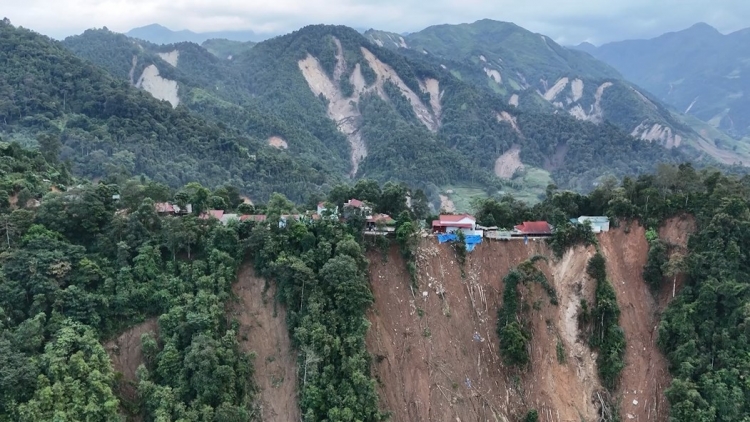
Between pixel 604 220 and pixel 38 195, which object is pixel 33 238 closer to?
pixel 38 195

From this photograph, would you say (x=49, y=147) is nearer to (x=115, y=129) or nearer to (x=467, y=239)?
(x=115, y=129)

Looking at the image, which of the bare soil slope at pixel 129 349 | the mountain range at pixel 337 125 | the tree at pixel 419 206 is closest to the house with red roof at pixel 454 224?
the tree at pixel 419 206

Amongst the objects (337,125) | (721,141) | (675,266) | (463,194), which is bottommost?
(463,194)

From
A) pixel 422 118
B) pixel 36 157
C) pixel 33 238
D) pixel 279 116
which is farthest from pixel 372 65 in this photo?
pixel 33 238

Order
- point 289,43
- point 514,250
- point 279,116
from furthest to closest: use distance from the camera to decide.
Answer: point 289,43
point 279,116
point 514,250

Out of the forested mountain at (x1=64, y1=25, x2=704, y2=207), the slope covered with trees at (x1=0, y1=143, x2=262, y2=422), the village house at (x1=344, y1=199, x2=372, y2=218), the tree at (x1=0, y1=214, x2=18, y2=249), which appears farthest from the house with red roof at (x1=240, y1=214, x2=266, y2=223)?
the forested mountain at (x1=64, y1=25, x2=704, y2=207)

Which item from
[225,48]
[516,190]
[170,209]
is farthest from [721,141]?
[170,209]

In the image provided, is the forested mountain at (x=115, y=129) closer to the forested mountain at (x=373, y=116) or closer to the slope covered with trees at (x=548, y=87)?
the forested mountain at (x=373, y=116)
